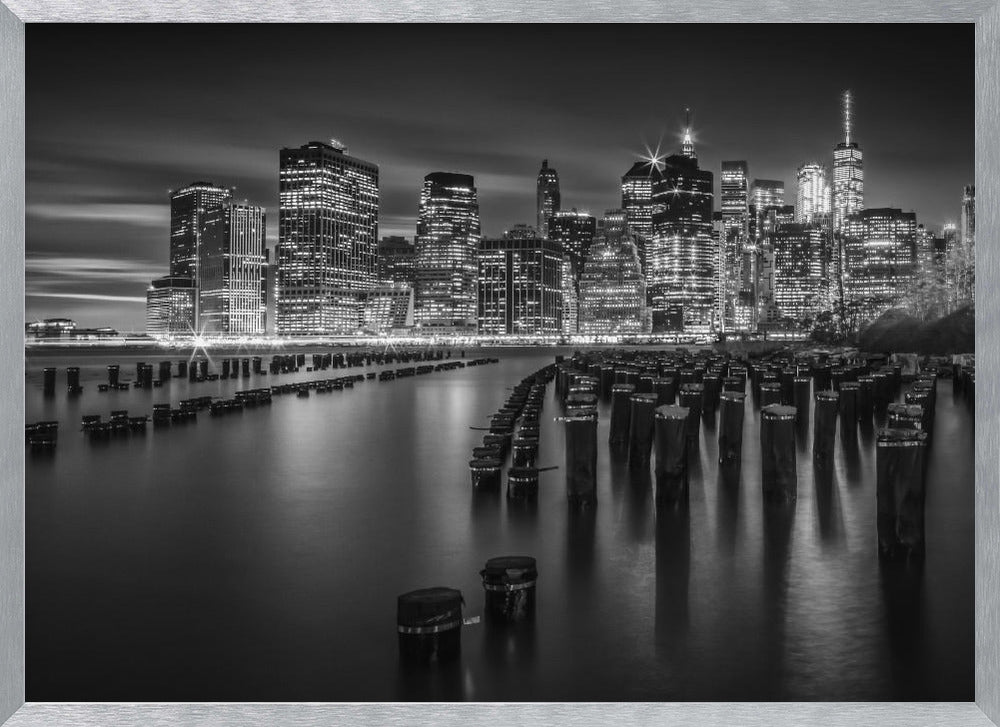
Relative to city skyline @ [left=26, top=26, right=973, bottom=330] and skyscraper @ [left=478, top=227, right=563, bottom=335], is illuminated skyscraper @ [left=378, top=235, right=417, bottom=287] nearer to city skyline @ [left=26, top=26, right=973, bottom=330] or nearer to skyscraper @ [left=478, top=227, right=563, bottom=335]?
skyscraper @ [left=478, top=227, right=563, bottom=335]

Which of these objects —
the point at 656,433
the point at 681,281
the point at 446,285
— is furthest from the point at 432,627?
the point at 446,285

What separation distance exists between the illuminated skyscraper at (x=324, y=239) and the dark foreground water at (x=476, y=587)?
4754mm

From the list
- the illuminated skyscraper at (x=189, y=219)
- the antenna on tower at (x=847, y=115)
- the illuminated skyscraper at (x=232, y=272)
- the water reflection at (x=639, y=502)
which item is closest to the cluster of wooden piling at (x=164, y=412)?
the illuminated skyscraper at (x=189, y=219)

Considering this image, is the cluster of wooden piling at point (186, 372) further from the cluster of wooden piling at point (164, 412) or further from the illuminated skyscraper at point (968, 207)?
the illuminated skyscraper at point (968, 207)

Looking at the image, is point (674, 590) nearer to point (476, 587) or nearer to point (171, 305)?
point (476, 587)

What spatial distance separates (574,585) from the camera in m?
5.19

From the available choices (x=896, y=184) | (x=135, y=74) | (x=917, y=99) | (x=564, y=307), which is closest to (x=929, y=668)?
(x=917, y=99)

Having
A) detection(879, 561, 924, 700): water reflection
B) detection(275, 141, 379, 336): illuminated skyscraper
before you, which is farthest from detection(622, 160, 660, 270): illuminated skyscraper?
detection(879, 561, 924, 700): water reflection

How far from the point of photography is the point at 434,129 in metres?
8.45

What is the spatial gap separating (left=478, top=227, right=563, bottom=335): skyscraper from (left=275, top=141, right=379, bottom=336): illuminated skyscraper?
1216 cm

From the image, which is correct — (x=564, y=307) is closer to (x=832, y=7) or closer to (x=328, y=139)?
(x=328, y=139)

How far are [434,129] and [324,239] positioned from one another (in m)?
18.3

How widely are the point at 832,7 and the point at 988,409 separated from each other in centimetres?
242

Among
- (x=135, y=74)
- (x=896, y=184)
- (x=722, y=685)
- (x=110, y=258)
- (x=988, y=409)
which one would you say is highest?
(x=135, y=74)
